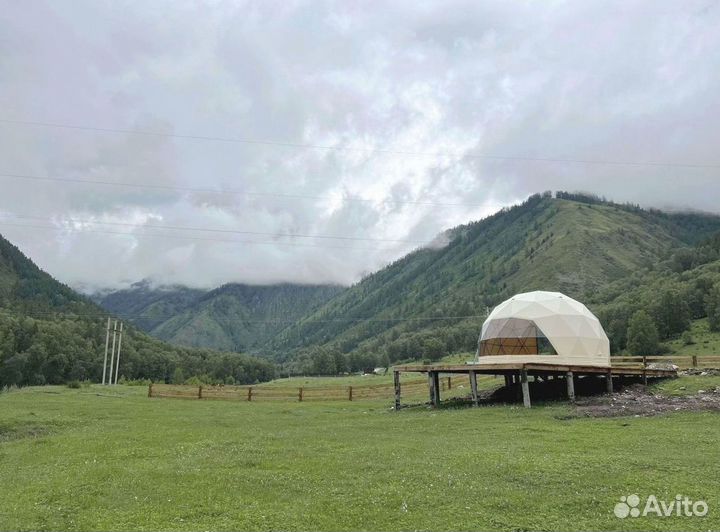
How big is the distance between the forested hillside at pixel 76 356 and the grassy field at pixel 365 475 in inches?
3882

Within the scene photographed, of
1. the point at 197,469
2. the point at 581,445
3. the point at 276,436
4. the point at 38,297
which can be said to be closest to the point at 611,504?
the point at 581,445

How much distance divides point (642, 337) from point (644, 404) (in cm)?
7464

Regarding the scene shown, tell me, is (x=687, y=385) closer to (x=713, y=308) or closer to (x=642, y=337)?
(x=642, y=337)

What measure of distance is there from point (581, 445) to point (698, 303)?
4653 inches

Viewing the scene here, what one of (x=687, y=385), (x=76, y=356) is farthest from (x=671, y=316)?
(x=76, y=356)

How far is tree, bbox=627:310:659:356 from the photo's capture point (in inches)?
3590

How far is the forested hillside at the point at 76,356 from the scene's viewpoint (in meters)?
106

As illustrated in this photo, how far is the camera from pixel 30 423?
84.4ft

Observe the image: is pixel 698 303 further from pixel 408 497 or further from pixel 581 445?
pixel 408 497

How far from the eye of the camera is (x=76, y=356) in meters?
116

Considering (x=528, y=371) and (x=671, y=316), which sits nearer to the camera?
(x=528, y=371)

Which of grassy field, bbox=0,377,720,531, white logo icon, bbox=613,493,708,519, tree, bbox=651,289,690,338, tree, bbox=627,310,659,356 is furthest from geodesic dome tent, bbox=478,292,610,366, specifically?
tree, bbox=651,289,690,338

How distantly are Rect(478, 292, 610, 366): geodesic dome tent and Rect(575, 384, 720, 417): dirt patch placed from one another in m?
4.90

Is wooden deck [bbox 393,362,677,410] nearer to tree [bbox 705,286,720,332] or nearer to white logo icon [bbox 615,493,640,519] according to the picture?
white logo icon [bbox 615,493,640,519]
